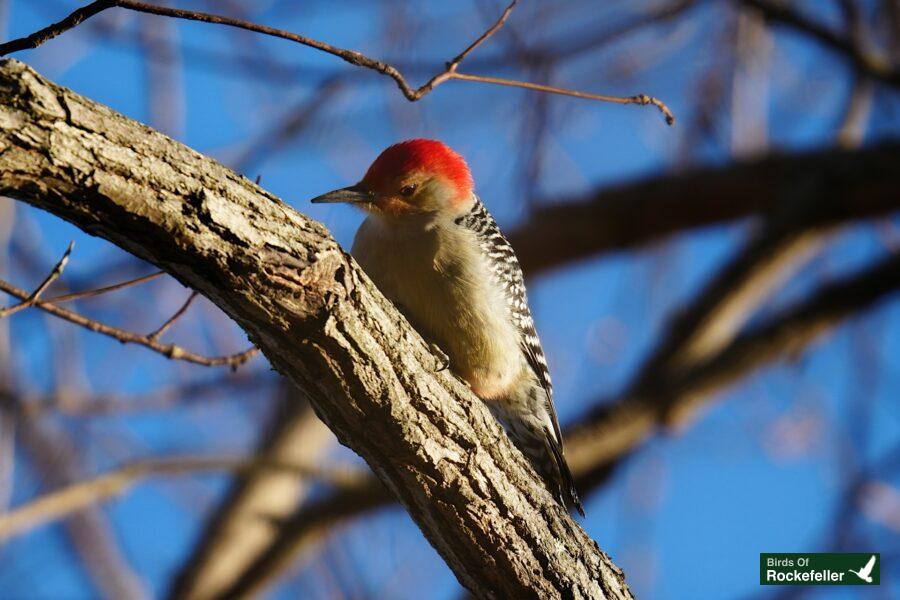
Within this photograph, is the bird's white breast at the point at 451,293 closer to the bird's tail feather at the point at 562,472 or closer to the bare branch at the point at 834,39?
the bird's tail feather at the point at 562,472

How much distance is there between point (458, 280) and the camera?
14.3ft

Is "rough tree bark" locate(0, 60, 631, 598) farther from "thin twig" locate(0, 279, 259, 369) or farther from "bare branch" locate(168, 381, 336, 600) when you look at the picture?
"bare branch" locate(168, 381, 336, 600)

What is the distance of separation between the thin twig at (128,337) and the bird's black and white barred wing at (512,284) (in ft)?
4.34

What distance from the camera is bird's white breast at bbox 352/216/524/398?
433 centimetres

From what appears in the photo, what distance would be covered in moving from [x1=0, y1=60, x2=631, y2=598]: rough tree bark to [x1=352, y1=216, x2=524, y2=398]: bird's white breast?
2.65 ft

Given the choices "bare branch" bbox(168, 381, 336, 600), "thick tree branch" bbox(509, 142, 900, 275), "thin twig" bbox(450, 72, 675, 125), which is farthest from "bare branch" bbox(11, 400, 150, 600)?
"thin twig" bbox(450, 72, 675, 125)

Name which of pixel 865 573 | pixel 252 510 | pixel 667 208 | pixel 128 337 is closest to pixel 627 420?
pixel 865 573

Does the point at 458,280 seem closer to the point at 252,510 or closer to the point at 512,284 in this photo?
the point at 512,284

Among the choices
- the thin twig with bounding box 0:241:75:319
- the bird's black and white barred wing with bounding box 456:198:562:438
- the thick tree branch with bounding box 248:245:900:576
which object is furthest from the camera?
the thick tree branch with bounding box 248:245:900:576

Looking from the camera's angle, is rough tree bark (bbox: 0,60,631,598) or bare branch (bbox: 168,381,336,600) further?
bare branch (bbox: 168,381,336,600)

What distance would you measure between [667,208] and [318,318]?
21.1ft

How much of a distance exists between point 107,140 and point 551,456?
122 inches

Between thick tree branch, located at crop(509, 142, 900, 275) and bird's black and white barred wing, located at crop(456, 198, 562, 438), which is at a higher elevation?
thick tree branch, located at crop(509, 142, 900, 275)

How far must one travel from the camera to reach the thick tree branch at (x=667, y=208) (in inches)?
323
